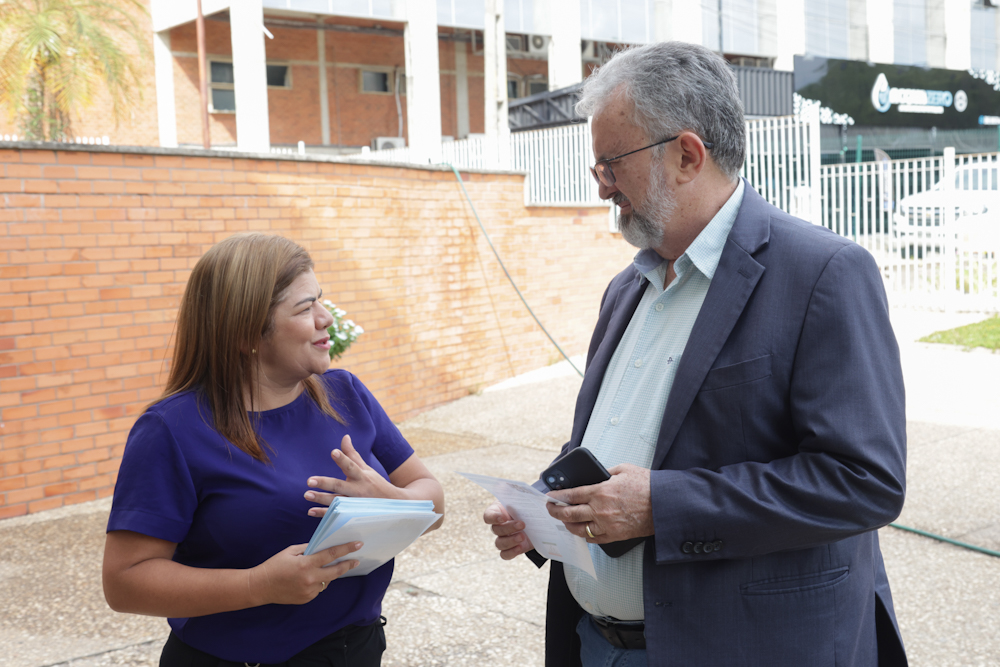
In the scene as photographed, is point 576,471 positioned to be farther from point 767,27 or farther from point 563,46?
point 767,27

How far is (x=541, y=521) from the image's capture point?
1859mm

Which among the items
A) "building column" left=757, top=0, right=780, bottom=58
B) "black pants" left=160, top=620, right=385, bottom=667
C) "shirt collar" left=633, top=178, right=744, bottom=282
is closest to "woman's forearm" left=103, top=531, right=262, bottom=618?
"black pants" left=160, top=620, right=385, bottom=667

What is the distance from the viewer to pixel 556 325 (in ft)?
35.8

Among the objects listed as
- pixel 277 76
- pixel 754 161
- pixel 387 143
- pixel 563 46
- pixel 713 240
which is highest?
pixel 563 46

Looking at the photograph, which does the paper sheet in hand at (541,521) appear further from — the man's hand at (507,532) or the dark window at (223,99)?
the dark window at (223,99)

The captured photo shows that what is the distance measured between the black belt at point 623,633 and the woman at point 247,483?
55 centimetres

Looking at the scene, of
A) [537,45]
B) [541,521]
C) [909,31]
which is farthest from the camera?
[909,31]

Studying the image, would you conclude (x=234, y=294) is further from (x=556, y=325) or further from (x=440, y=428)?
(x=556, y=325)

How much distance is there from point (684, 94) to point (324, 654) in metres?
1.48

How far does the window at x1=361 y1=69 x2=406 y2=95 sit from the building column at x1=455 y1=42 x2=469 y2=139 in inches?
74.0

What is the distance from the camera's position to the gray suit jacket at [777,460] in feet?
5.14

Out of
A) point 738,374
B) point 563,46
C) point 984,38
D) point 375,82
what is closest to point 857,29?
point 984,38

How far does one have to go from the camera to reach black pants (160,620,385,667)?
194cm

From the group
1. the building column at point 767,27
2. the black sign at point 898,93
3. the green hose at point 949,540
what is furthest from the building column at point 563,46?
the green hose at point 949,540
